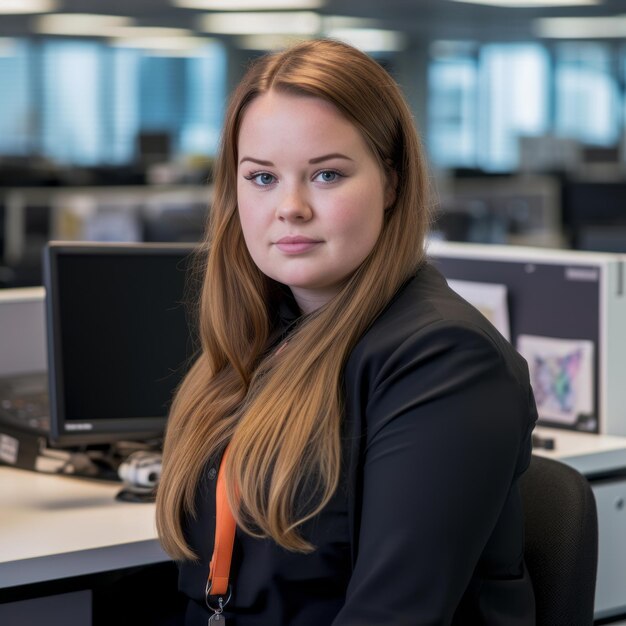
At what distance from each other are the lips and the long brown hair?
64 millimetres

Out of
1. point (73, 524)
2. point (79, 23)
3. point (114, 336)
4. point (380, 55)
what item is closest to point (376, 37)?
point (79, 23)

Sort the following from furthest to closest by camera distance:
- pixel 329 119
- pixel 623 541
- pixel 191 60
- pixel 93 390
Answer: pixel 191 60
pixel 623 541
pixel 93 390
pixel 329 119

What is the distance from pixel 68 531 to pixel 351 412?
0.64 meters

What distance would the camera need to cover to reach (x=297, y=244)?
4.09ft

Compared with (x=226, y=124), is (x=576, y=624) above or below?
below

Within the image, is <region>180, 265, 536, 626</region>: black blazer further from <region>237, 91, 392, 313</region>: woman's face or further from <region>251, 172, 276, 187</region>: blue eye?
<region>251, 172, 276, 187</region>: blue eye

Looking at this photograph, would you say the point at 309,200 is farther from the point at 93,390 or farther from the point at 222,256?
the point at 93,390

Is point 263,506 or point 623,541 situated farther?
point 623,541

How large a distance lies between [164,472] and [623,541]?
0.95 meters

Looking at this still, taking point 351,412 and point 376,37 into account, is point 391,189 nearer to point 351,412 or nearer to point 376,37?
point 351,412

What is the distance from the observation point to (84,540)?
63.0 inches

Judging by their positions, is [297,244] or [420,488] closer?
[420,488]

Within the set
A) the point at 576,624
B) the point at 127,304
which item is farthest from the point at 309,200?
the point at 127,304

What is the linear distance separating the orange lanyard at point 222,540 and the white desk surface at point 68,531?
1.07 ft
